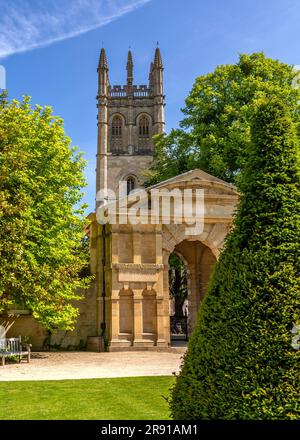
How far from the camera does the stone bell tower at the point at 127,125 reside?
72625mm

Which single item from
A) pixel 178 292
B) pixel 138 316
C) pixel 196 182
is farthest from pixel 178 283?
pixel 196 182

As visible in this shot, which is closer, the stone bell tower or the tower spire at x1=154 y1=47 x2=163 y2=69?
the stone bell tower

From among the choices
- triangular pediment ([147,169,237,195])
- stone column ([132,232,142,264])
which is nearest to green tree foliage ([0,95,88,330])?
stone column ([132,232,142,264])

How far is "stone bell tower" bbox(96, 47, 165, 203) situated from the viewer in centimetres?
7262

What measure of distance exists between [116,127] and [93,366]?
6599 centimetres

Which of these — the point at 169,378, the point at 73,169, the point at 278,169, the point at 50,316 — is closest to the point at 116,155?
the point at 73,169

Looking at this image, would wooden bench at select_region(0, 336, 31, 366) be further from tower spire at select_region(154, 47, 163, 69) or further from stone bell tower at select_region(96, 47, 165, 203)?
tower spire at select_region(154, 47, 163, 69)

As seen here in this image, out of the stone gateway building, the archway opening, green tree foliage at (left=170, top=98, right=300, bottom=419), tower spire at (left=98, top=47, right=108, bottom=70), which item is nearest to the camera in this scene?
green tree foliage at (left=170, top=98, right=300, bottom=419)

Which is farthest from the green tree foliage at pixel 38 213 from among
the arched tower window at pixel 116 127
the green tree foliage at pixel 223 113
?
the arched tower window at pixel 116 127

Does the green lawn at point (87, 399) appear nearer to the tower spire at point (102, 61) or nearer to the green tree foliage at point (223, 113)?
the green tree foliage at point (223, 113)

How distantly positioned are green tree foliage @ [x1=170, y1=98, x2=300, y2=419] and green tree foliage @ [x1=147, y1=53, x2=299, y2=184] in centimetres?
1986

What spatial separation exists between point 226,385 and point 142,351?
16.1 metres

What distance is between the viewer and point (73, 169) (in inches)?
863

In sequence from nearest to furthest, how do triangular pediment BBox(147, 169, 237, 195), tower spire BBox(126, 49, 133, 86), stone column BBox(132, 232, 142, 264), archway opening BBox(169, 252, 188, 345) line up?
stone column BBox(132, 232, 142, 264) < triangular pediment BBox(147, 169, 237, 195) < archway opening BBox(169, 252, 188, 345) < tower spire BBox(126, 49, 133, 86)
